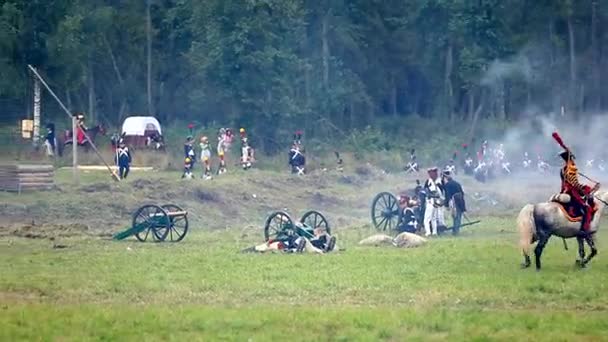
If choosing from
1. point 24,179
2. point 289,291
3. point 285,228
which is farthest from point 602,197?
point 24,179

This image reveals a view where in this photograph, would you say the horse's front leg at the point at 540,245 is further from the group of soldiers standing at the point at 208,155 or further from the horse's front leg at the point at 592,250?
the group of soldiers standing at the point at 208,155

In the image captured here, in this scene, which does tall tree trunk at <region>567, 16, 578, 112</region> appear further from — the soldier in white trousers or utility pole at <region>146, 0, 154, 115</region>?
the soldier in white trousers

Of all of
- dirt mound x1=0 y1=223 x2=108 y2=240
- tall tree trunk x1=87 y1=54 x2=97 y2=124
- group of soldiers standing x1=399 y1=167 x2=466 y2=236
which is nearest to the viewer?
dirt mound x1=0 y1=223 x2=108 y2=240

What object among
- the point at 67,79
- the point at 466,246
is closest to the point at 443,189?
the point at 466,246

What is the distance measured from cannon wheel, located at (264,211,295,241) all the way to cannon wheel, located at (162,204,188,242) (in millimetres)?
2370

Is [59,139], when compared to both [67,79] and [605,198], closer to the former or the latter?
[67,79]

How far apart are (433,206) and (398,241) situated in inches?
147

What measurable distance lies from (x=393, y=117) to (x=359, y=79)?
15.0 feet

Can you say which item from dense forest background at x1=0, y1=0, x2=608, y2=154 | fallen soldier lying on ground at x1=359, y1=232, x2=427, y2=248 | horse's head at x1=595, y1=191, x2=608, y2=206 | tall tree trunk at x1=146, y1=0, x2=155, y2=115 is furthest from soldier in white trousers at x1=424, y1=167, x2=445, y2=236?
tall tree trunk at x1=146, y1=0, x2=155, y2=115

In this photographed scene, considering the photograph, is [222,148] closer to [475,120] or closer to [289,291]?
[475,120]

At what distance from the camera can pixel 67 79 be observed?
230ft

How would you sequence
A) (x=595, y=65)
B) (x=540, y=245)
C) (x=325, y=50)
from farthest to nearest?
(x=595, y=65) → (x=325, y=50) → (x=540, y=245)

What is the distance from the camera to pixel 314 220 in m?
34.6

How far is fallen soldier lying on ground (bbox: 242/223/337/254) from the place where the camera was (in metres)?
30.7
